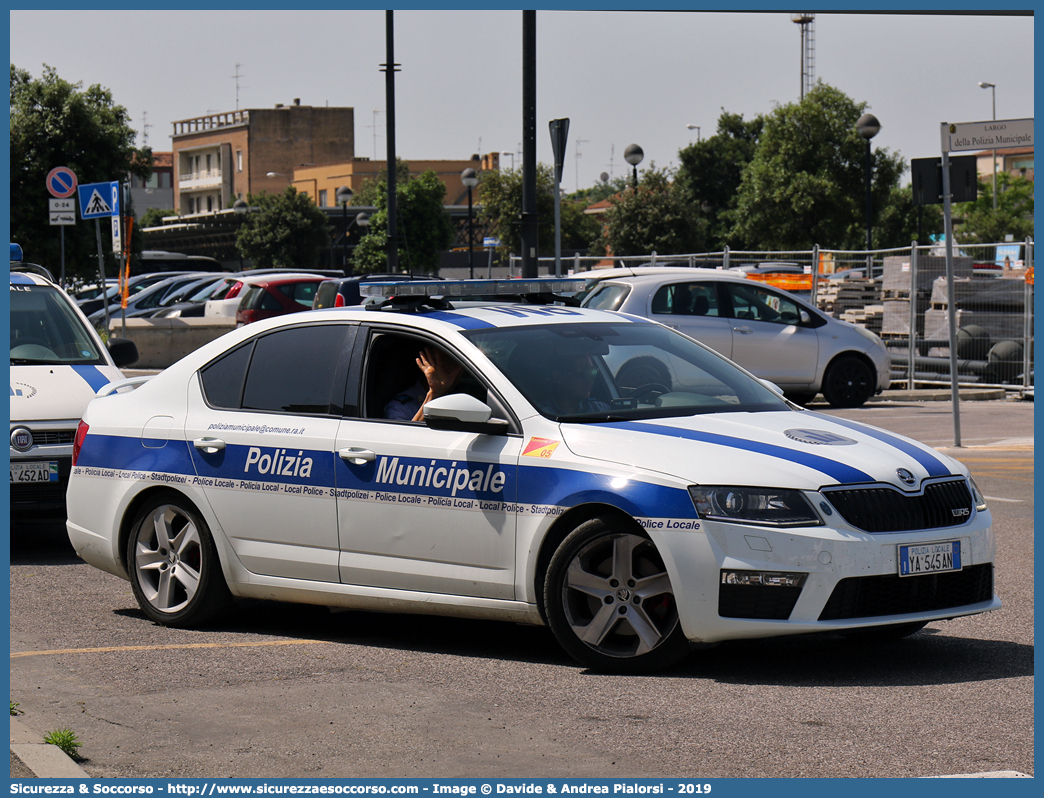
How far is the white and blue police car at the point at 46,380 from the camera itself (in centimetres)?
902

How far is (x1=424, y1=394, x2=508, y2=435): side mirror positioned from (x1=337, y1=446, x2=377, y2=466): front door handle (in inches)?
14.6

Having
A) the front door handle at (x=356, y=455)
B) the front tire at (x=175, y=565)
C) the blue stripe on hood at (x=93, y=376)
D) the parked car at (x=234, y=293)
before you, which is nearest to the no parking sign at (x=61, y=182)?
the parked car at (x=234, y=293)

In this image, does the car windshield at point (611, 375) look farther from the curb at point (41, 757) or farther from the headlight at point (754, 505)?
the curb at point (41, 757)

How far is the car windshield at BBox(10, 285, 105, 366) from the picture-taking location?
10.2 meters

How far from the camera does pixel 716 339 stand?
17797 mm

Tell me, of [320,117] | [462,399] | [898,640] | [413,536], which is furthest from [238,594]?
[320,117]

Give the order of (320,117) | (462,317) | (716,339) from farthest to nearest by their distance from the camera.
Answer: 1. (320,117)
2. (716,339)
3. (462,317)

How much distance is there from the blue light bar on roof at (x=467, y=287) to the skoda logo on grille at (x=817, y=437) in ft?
5.28

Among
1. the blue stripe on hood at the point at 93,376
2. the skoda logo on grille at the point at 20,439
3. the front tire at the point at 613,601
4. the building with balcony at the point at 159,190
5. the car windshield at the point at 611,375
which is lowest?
the front tire at the point at 613,601

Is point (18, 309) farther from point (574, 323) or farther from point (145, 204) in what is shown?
point (145, 204)

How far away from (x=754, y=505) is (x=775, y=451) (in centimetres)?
29

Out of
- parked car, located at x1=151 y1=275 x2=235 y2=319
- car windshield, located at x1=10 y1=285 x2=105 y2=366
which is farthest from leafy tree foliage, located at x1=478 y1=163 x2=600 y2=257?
car windshield, located at x1=10 y1=285 x2=105 y2=366

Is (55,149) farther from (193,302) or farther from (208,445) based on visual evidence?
(208,445)

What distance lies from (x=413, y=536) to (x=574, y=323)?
51.2 inches
